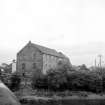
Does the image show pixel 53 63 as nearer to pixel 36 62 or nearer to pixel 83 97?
pixel 36 62

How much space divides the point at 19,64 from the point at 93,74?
23.6 meters

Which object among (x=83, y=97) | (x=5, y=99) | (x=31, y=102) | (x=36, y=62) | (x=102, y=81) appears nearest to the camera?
(x=5, y=99)

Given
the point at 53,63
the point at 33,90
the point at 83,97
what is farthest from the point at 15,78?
the point at 53,63

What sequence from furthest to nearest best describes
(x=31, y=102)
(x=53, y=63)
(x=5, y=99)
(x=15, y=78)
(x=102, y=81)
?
1. (x=53, y=63)
2. (x=102, y=81)
3. (x=15, y=78)
4. (x=31, y=102)
5. (x=5, y=99)

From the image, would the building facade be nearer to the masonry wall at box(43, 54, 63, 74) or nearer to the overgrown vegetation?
the masonry wall at box(43, 54, 63, 74)

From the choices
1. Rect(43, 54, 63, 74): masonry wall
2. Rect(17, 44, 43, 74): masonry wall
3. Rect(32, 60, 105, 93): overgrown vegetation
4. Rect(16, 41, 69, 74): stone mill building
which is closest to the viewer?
Rect(32, 60, 105, 93): overgrown vegetation

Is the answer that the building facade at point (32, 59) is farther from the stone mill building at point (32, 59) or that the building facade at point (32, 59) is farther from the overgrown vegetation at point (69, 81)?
the overgrown vegetation at point (69, 81)

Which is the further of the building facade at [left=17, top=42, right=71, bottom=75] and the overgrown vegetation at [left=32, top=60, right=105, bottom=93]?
the building facade at [left=17, top=42, right=71, bottom=75]

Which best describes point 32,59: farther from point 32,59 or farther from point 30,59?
point 30,59

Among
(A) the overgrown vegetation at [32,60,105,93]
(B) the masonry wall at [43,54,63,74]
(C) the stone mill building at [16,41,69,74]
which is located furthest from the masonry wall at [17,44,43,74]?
(A) the overgrown vegetation at [32,60,105,93]

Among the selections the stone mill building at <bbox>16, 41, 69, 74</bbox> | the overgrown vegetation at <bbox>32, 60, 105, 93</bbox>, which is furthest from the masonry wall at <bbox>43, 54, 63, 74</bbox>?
the overgrown vegetation at <bbox>32, 60, 105, 93</bbox>

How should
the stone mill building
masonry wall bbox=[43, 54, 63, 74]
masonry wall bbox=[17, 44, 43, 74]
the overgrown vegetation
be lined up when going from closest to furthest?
the overgrown vegetation, the stone mill building, masonry wall bbox=[17, 44, 43, 74], masonry wall bbox=[43, 54, 63, 74]

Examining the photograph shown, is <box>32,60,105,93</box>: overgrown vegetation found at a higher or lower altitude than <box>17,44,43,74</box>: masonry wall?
lower

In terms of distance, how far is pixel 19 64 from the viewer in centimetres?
6494
